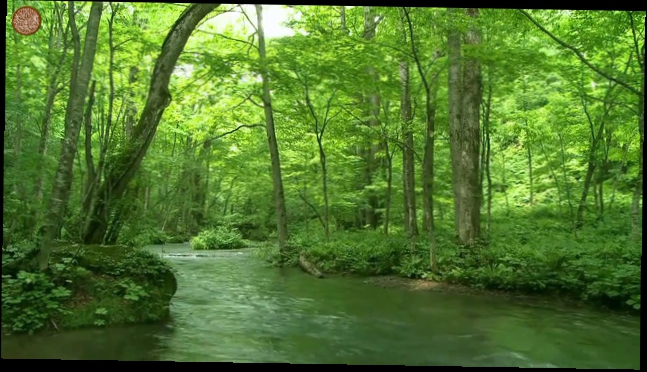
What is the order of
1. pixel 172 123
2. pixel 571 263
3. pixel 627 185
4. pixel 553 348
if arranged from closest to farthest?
pixel 553 348
pixel 571 263
pixel 172 123
pixel 627 185

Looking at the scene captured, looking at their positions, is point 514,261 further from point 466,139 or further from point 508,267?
point 466,139

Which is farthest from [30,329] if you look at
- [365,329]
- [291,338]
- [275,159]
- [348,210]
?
[348,210]

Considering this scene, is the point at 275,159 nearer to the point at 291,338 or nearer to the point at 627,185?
the point at 291,338

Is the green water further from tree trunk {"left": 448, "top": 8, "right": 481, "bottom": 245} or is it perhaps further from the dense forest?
tree trunk {"left": 448, "top": 8, "right": 481, "bottom": 245}

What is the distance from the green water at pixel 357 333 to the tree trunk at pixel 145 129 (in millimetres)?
1431

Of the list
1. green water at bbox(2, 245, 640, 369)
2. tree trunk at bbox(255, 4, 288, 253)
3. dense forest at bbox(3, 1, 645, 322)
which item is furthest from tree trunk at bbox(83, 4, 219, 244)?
tree trunk at bbox(255, 4, 288, 253)

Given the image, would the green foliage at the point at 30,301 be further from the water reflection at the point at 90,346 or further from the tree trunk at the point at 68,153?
the tree trunk at the point at 68,153

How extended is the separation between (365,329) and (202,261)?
6.20 metres

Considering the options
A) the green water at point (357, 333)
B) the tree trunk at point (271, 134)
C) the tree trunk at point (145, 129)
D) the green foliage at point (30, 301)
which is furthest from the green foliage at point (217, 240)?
the green foliage at point (30, 301)

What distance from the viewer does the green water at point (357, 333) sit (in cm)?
413

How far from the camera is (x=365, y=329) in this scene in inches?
201

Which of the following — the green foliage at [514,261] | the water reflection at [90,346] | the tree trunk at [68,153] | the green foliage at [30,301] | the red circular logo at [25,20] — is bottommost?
the water reflection at [90,346]

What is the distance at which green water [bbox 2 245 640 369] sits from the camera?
13.6 feet

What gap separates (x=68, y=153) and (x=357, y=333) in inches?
134
